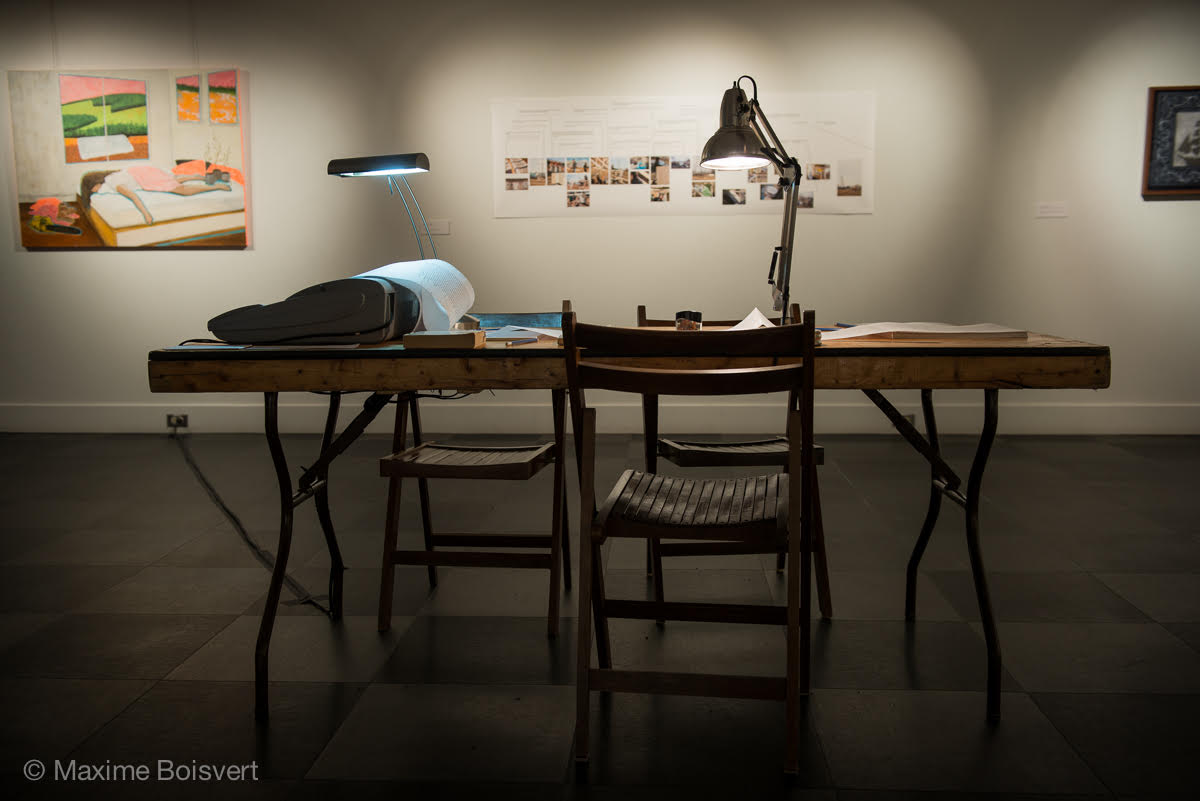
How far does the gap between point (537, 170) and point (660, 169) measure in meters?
0.70

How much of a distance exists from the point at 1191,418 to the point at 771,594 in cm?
374

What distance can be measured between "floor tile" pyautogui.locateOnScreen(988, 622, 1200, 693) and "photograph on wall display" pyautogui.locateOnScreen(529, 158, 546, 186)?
3.50m

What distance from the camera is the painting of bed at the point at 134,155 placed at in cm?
494

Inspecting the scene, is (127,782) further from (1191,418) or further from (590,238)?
(1191,418)

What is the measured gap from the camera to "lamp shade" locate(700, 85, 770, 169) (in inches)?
92.2

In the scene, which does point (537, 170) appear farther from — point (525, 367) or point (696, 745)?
point (696, 745)

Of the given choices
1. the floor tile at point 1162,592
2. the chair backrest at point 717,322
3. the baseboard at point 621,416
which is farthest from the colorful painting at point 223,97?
the floor tile at point 1162,592

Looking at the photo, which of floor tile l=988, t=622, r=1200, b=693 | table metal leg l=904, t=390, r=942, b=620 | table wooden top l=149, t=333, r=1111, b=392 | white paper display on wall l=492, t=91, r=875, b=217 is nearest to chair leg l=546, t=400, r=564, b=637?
table wooden top l=149, t=333, r=1111, b=392

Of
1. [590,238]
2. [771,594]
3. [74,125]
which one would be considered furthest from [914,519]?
[74,125]

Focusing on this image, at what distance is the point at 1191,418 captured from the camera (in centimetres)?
492

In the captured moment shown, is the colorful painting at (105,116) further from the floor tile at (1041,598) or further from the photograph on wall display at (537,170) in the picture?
the floor tile at (1041,598)

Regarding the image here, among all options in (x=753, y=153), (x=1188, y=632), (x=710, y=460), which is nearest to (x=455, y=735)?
(x=710, y=460)

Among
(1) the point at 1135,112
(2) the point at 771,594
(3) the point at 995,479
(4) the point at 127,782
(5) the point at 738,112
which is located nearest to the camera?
(4) the point at 127,782

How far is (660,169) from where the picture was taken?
15.9 feet
